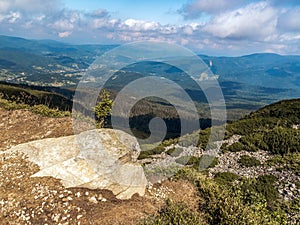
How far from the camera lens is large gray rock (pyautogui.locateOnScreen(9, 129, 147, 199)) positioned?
12414 millimetres

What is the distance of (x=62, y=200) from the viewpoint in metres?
11.3

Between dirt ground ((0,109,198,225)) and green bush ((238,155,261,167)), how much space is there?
14.0 m

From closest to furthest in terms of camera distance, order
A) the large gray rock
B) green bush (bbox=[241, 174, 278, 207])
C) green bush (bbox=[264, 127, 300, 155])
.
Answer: the large gray rock → green bush (bbox=[241, 174, 278, 207]) → green bush (bbox=[264, 127, 300, 155])

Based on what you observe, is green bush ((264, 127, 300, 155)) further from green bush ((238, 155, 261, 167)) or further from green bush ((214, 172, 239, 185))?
green bush ((214, 172, 239, 185))

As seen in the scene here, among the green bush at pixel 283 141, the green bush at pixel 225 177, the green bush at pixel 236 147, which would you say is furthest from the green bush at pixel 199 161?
the green bush at pixel 283 141

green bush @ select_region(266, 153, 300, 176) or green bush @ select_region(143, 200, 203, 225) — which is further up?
green bush @ select_region(143, 200, 203, 225)

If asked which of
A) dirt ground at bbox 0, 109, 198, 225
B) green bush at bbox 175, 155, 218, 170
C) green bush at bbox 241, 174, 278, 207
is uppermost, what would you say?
dirt ground at bbox 0, 109, 198, 225

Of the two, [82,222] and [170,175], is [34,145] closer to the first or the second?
[82,222]

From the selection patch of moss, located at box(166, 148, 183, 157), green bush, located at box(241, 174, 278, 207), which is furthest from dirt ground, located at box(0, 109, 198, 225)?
patch of moss, located at box(166, 148, 183, 157)

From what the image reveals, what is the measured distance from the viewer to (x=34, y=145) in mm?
14945

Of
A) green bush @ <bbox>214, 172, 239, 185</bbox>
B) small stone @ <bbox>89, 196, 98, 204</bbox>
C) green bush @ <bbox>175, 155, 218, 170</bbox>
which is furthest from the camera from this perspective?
green bush @ <bbox>175, 155, 218, 170</bbox>

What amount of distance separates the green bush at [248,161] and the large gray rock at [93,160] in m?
16.3

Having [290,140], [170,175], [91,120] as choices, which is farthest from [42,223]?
[290,140]

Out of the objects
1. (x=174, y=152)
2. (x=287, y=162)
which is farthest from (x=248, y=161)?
(x=174, y=152)
